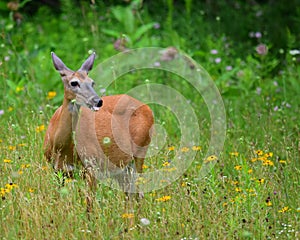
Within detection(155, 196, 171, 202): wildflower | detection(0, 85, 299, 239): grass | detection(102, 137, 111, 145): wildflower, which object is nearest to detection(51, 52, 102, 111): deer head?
detection(102, 137, 111, 145): wildflower

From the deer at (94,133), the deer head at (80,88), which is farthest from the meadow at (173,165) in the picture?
the deer head at (80,88)

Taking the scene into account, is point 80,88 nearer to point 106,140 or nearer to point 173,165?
point 106,140

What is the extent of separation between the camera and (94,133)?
5508mm

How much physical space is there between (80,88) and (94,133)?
47 centimetres

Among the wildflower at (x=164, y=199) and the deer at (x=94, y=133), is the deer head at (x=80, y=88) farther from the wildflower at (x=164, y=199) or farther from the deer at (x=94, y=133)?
the wildflower at (x=164, y=199)

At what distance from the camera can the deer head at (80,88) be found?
16.6 ft

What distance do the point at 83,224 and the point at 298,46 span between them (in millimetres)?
6899

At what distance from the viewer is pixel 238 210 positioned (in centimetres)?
469

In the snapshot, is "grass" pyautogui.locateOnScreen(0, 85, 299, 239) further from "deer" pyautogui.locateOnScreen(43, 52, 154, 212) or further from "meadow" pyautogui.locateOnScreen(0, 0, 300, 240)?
"deer" pyautogui.locateOnScreen(43, 52, 154, 212)

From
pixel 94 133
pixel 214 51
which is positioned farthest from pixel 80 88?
pixel 214 51

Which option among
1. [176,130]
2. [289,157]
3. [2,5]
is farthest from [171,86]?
[2,5]

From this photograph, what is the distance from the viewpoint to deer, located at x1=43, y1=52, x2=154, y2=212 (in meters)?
5.21

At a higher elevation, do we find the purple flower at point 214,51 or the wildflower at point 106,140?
the purple flower at point 214,51

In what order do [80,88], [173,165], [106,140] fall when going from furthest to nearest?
[173,165] → [106,140] → [80,88]
